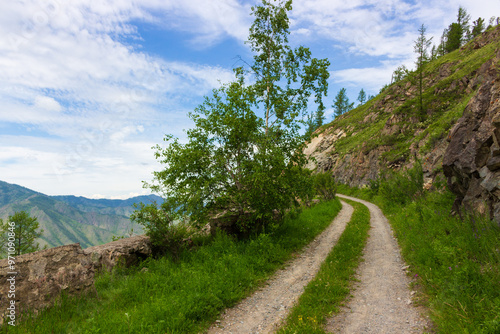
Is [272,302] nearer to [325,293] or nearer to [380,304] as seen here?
[325,293]

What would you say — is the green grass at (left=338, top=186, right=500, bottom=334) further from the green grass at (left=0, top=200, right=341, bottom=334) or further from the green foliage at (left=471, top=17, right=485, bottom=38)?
the green foliage at (left=471, top=17, right=485, bottom=38)

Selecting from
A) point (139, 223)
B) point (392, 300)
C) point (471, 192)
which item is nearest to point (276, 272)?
point (392, 300)

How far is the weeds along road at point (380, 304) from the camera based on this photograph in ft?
17.1

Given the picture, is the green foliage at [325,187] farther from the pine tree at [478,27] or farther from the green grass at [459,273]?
the pine tree at [478,27]

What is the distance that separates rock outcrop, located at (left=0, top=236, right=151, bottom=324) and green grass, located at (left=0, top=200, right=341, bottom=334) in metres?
0.41

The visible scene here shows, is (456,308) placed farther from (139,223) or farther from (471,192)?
(139,223)

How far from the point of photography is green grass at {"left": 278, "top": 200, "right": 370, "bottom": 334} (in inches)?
213

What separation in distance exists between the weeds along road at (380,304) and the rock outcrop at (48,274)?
26.6ft

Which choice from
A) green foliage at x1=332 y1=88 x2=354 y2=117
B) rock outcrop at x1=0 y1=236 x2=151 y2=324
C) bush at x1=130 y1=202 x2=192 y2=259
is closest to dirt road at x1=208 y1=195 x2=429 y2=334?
bush at x1=130 y1=202 x2=192 y2=259

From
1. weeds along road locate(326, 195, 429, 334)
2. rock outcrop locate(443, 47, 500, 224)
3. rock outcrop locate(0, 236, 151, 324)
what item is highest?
rock outcrop locate(443, 47, 500, 224)

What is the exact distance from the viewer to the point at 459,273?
5711 millimetres

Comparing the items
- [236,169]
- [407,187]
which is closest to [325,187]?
[407,187]

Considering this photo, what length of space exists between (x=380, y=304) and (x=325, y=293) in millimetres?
1394

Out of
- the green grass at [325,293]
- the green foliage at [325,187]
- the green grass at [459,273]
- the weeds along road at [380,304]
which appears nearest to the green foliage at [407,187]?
the green foliage at [325,187]
